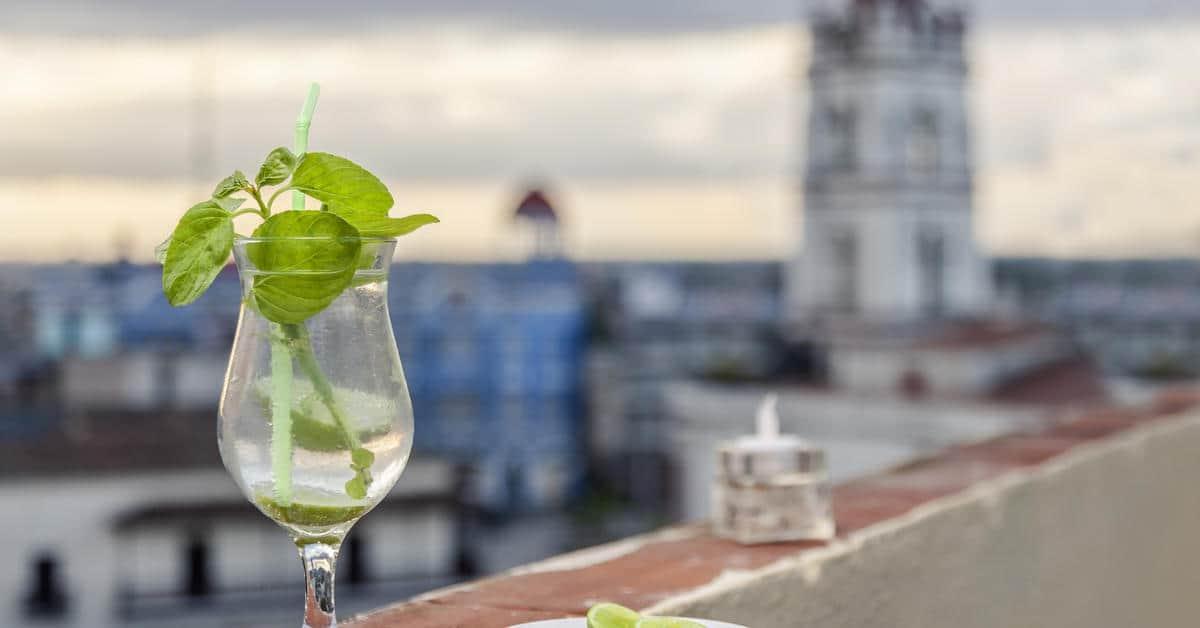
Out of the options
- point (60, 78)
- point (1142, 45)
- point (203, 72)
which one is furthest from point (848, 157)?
point (60, 78)

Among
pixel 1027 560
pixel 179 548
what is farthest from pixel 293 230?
pixel 179 548

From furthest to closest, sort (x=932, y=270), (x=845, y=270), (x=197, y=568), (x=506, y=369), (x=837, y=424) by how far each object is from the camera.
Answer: (x=506, y=369)
(x=845, y=270)
(x=932, y=270)
(x=837, y=424)
(x=197, y=568)

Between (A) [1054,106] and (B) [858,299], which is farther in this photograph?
(A) [1054,106]

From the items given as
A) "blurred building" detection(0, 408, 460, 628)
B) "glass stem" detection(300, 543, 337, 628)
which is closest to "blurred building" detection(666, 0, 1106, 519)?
"blurred building" detection(0, 408, 460, 628)

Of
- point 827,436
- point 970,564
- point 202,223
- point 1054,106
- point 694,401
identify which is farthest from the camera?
point 1054,106

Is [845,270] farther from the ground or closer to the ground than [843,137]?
closer to the ground

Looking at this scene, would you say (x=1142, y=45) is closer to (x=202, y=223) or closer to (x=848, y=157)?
(x=848, y=157)

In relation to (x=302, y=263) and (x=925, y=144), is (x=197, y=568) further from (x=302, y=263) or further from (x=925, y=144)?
(x=302, y=263)
